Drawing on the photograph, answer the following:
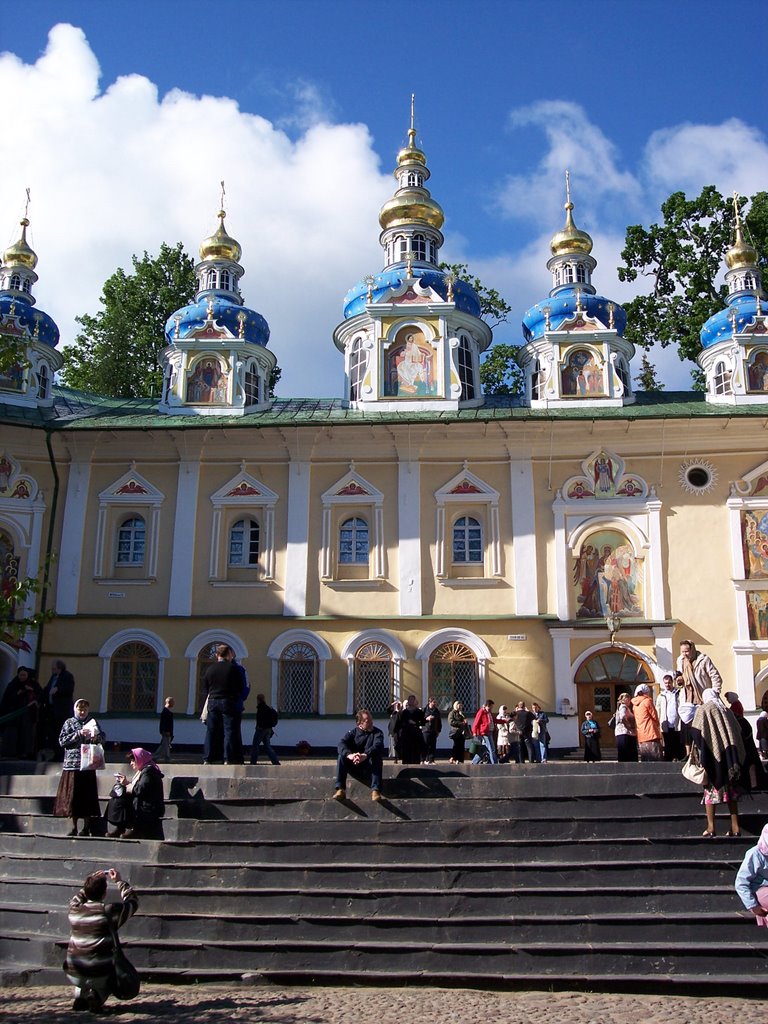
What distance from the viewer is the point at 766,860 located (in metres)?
6.23

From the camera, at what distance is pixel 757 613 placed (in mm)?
20453

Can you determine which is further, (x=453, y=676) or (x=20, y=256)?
(x=20, y=256)

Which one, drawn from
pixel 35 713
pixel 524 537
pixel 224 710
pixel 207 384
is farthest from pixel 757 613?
pixel 35 713

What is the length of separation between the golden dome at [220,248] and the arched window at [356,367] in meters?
5.67

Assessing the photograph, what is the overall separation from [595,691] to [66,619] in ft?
39.7

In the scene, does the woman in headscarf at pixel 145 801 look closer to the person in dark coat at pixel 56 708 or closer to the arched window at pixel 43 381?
the person in dark coat at pixel 56 708

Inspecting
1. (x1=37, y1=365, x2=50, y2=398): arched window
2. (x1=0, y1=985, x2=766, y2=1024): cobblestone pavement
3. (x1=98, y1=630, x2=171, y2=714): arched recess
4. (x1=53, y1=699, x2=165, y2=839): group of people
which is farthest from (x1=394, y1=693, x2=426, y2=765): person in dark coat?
(x1=37, y1=365, x2=50, y2=398): arched window

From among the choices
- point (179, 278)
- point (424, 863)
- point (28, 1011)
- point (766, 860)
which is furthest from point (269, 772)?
point (179, 278)

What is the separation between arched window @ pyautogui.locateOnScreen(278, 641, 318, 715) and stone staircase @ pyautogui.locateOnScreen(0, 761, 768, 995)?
922cm

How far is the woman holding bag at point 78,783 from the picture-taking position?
10.9m

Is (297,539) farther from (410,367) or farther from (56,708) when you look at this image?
(56,708)

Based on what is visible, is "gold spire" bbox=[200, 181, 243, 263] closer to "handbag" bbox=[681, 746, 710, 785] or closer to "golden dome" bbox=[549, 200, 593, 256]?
"golden dome" bbox=[549, 200, 593, 256]

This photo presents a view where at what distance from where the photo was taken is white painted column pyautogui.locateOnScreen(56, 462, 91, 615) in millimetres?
21734

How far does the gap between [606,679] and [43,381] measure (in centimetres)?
1601
